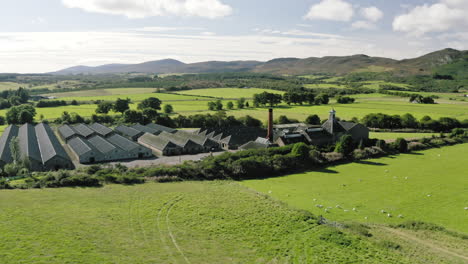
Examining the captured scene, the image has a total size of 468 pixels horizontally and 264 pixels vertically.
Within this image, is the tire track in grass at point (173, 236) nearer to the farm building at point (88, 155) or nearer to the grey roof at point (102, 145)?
the farm building at point (88, 155)

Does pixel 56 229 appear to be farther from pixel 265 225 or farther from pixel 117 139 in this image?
pixel 117 139

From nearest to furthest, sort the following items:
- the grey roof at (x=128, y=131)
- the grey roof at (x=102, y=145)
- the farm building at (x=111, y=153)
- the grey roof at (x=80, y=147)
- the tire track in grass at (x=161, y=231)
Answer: the tire track in grass at (x=161, y=231), the grey roof at (x=80, y=147), the farm building at (x=111, y=153), the grey roof at (x=102, y=145), the grey roof at (x=128, y=131)

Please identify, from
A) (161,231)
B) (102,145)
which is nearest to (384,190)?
(161,231)

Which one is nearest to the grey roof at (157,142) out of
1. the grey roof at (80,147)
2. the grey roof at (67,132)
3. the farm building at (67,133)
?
the grey roof at (80,147)

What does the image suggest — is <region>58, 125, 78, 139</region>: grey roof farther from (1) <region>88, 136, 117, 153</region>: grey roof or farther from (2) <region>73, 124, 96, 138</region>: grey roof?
(1) <region>88, 136, 117, 153</region>: grey roof

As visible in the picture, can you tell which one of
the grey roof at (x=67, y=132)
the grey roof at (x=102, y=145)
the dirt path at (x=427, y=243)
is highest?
the grey roof at (x=67, y=132)

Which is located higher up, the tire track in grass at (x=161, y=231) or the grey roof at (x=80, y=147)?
the grey roof at (x=80, y=147)

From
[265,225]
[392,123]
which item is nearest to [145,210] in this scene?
[265,225]
